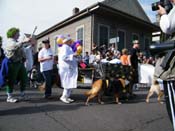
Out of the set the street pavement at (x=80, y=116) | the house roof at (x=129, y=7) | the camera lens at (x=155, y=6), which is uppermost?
the house roof at (x=129, y=7)

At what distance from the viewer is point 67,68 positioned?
26.1ft

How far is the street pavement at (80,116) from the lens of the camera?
555 cm

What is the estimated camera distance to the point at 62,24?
Result: 2333 centimetres

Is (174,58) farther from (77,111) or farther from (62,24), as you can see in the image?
(62,24)

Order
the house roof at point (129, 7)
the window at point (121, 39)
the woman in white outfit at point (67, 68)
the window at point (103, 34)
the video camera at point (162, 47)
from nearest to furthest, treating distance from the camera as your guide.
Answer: the video camera at point (162, 47) < the woman in white outfit at point (67, 68) < the window at point (103, 34) < the window at point (121, 39) < the house roof at point (129, 7)

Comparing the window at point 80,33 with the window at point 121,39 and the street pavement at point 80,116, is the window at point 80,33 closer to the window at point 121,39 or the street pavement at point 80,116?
the window at point 121,39

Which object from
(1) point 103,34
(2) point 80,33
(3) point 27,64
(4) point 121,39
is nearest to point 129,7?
(4) point 121,39

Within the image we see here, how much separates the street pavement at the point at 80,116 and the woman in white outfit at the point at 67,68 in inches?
17.5

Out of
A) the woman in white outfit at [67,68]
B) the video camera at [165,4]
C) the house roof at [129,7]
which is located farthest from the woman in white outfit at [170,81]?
the house roof at [129,7]

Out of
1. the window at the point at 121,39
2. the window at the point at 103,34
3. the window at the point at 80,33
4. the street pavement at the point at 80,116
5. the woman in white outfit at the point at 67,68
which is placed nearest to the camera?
the street pavement at the point at 80,116

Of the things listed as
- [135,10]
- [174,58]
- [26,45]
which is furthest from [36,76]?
[135,10]

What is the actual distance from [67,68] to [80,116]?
1943 mm

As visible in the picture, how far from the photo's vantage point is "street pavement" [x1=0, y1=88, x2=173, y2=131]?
5.55 metres

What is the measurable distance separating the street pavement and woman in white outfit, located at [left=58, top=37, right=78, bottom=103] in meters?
0.44
